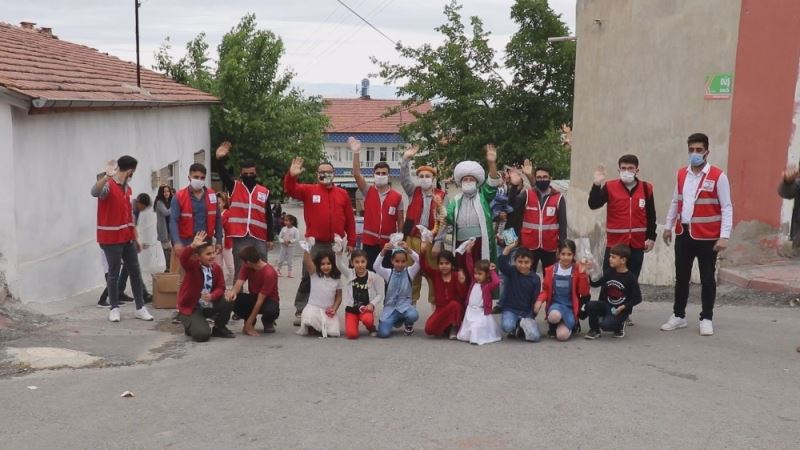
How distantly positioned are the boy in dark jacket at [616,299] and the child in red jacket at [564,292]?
16cm

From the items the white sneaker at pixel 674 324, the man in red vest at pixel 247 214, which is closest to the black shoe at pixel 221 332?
the man in red vest at pixel 247 214

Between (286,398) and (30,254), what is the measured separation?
4.89 m

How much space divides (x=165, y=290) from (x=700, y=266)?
19.3ft

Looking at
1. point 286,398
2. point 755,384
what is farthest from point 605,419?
point 286,398

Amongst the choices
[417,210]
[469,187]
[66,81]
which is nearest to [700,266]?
[469,187]

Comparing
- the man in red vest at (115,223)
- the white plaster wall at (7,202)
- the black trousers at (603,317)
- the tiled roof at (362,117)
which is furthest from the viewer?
the tiled roof at (362,117)

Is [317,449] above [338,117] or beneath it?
beneath

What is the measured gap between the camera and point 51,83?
10492 mm

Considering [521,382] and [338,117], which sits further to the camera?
[338,117]

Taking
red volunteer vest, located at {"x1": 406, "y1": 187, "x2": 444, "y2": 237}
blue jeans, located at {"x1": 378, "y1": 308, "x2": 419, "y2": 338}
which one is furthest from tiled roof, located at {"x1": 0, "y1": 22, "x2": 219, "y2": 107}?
blue jeans, located at {"x1": 378, "y1": 308, "x2": 419, "y2": 338}

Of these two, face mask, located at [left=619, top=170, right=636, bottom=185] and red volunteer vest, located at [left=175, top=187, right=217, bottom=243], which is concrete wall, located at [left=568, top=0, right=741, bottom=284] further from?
red volunteer vest, located at [left=175, top=187, right=217, bottom=243]

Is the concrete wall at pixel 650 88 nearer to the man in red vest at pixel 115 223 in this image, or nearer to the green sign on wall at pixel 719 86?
the green sign on wall at pixel 719 86

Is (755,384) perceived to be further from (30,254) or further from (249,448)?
(30,254)

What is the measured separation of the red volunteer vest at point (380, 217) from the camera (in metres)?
8.80
